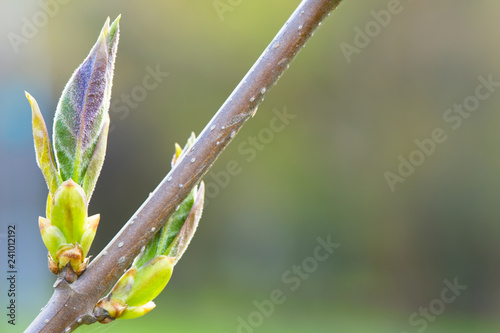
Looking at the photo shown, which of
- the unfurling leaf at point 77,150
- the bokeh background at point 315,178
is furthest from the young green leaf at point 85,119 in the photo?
the bokeh background at point 315,178

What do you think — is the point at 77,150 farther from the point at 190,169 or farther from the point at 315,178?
the point at 315,178

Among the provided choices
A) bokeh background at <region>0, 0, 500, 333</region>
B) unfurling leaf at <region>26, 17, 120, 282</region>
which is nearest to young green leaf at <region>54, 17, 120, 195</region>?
unfurling leaf at <region>26, 17, 120, 282</region>

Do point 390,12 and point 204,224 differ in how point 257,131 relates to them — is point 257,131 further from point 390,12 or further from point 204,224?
point 390,12

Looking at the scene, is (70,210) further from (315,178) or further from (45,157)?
(315,178)

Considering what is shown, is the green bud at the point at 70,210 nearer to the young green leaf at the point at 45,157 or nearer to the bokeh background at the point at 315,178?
the young green leaf at the point at 45,157

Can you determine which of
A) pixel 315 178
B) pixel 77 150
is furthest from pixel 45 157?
pixel 315 178

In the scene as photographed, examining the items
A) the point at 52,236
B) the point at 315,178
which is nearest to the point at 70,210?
the point at 52,236

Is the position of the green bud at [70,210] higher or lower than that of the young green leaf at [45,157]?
lower

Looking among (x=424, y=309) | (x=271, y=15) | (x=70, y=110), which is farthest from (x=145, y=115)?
(x=70, y=110)

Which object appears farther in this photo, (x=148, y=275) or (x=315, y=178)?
(x=315, y=178)
